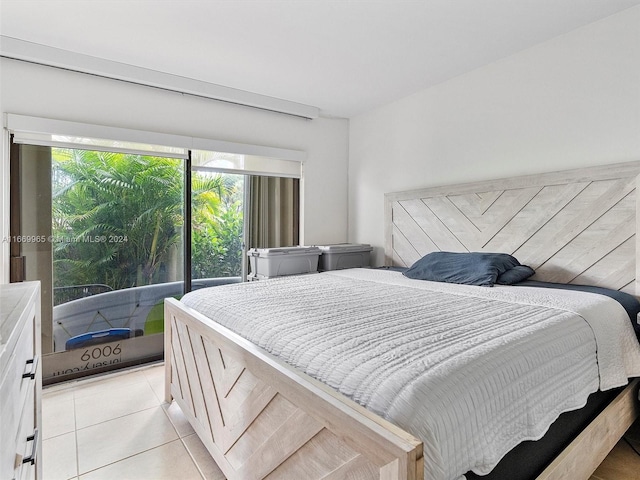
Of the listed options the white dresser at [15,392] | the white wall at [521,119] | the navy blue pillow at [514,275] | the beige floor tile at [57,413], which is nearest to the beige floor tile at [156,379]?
the beige floor tile at [57,413]

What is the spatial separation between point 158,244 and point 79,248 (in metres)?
0.58

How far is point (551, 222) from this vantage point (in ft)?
7.90

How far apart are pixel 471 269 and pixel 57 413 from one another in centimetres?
279

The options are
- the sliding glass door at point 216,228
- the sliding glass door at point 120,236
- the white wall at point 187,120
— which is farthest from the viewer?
the sliding glass door at point 216,228

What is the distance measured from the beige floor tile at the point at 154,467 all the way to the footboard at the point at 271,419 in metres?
0.15

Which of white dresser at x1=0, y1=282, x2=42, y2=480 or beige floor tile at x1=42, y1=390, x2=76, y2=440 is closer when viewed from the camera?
white dresser at x1=0, y1=282, x2=42, y2=480

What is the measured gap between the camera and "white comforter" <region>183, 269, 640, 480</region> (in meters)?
0.90

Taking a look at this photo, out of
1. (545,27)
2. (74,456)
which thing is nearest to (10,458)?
(74,456)

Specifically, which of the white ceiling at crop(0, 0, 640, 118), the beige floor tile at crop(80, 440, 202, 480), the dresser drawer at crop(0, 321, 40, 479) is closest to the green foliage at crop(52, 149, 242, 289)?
the white ceiling at crop(0, 0, 640, 118)

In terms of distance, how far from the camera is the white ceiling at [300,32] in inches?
79.8

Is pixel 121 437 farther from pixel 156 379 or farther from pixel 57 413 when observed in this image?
pixel 156 379

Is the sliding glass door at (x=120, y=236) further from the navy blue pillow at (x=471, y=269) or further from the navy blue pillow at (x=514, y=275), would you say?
the navy blue pillow at (x=514, y=275)

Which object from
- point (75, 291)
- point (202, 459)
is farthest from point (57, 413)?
point (202, 459)

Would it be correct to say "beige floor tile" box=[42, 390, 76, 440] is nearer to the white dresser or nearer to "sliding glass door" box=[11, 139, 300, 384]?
"sliding glass door" box=[11, 139, 300, 384]
